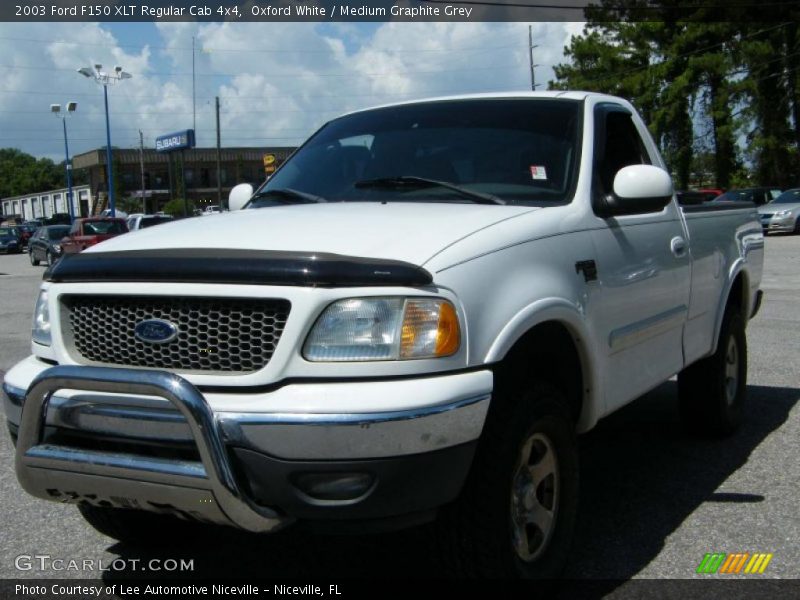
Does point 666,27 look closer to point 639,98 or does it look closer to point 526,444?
point 639,98

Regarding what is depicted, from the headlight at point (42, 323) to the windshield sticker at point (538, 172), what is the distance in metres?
1.98

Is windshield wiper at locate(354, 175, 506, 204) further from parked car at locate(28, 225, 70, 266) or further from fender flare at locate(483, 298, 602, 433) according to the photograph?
parked car at locate(28, 225, 70, 266)

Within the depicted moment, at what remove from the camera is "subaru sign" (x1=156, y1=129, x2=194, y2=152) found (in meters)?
56.7

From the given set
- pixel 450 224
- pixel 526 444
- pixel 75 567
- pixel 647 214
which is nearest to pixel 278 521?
pixel 526 444

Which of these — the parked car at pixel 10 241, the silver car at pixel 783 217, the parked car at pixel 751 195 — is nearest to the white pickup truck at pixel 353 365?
the silver car at pixel 783 217

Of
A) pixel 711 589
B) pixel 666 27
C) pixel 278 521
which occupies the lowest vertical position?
pixel 711 589

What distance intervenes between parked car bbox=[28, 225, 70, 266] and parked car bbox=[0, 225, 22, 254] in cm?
1331

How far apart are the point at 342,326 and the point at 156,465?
2.19 feet

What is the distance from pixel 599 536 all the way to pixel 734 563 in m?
0.55

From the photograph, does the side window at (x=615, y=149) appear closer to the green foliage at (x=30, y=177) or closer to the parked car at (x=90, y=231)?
the parked car at (x=90, y=231)

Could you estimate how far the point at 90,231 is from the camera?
28828mm

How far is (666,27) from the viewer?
141ft

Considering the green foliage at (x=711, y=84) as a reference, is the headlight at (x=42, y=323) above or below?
below

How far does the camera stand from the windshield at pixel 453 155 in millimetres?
3900
